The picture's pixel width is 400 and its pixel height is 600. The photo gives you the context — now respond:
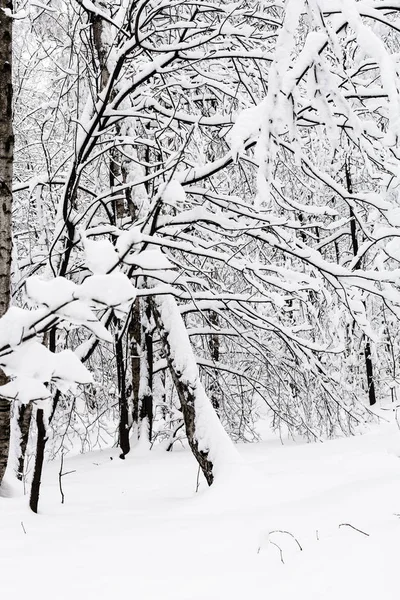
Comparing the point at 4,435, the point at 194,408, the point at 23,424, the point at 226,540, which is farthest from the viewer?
the point at 23,424

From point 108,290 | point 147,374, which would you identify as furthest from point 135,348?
point 108,290

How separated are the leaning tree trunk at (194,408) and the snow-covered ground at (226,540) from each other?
0.24 meters

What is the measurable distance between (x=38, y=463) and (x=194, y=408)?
1.11 metres

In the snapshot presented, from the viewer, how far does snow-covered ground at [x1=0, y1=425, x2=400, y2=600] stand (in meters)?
1.74

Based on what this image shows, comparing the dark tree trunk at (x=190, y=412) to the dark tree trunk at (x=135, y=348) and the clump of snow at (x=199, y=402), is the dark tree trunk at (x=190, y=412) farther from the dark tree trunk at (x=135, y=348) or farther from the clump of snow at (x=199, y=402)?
the dark tree trunk at (x=135, y=348)

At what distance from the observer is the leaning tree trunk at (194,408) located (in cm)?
360

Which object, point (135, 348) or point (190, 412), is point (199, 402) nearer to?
point (190, 412)

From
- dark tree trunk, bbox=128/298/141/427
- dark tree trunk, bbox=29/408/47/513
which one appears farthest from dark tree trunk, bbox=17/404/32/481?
dark tree trunk, bbox=128/298/141/427

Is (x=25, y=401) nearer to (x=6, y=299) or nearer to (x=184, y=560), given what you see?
(x=184, y=560)

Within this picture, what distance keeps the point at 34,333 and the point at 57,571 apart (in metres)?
0.85

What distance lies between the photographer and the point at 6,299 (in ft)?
10.7

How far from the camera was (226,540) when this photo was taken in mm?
2213

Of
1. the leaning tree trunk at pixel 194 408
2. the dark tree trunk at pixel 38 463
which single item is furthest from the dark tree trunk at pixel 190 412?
the dark tree trunk at pixel 38 463

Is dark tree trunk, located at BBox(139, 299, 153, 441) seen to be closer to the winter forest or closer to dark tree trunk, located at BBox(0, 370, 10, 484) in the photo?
the winter forest
